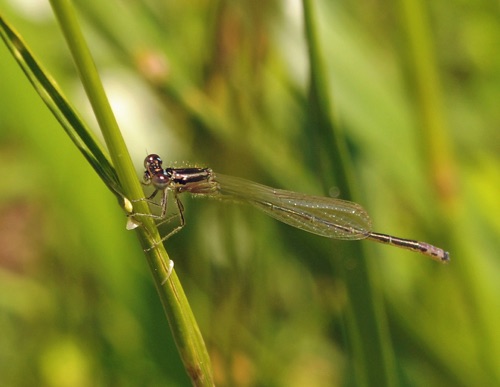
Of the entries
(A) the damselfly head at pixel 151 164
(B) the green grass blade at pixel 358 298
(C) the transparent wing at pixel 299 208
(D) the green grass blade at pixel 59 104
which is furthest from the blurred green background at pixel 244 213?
(D) the green grass blade at pixel 59 104

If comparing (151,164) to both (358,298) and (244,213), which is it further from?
(358,298)

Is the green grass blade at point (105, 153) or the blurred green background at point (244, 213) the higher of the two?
the blurred green background at point (244, 213)

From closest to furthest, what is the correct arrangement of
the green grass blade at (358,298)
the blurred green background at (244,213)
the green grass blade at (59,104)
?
1. the green grass blade at (59,104)
2. the green grass blade at (358,298)
3. the blurred green background at (244,213)

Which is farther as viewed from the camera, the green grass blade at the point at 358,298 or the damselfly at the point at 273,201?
the damselfly at the point at 273,201

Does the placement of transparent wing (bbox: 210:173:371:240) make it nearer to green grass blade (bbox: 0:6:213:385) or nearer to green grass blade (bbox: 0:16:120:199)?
green grass blade (bbox: 0:6:213:385)

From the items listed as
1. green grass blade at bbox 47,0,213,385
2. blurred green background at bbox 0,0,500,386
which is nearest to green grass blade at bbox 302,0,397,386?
blurred green background at bbox 0,0,500,386

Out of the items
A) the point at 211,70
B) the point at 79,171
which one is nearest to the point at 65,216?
the point at 79,171

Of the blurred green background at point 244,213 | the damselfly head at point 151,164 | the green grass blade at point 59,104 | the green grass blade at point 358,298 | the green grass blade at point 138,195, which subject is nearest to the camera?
the green grass blade at point 138,195

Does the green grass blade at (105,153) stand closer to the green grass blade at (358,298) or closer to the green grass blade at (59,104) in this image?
the green grass blade at (59,104)
